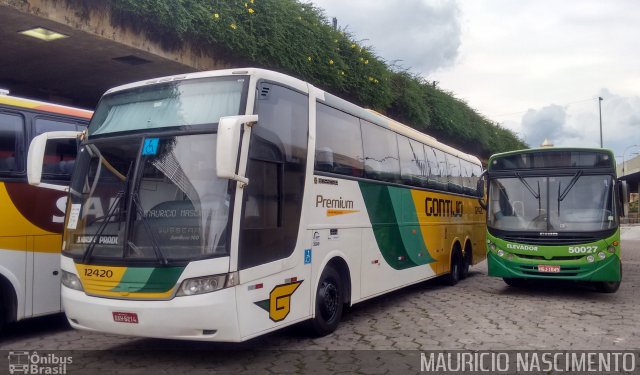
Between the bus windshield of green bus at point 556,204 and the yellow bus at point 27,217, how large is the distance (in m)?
8.03

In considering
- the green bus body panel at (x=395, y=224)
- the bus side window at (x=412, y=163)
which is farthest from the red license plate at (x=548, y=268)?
the bus side window at (x=412, y=163)

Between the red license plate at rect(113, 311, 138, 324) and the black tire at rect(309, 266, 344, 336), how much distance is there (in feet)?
7.59

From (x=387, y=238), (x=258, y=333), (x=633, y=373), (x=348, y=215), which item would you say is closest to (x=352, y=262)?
(x=348, y=215)

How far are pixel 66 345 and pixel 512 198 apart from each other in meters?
8.41

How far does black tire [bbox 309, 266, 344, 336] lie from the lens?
7.35 metres

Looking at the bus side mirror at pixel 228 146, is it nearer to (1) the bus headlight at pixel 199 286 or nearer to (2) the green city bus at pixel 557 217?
(1) the bus headlight at pixel 199 286

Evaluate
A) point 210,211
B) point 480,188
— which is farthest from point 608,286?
point 210,211

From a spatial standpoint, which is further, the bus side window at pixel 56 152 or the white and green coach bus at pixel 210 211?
the bus side window at pixel 56 152

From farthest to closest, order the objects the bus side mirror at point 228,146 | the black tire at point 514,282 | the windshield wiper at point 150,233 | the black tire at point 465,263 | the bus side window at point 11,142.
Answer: the black tire at point 465,263, the black tire at point 514,282, the bus side window at point 11,142, the windshield wiper at point 150,233, the bus side mirror at point 228,146

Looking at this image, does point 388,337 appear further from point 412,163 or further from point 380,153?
point 412,163

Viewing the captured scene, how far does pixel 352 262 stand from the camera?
8.23 m

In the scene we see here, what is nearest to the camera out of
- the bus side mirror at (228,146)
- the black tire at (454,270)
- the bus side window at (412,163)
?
the bus side mirror at (228,146)

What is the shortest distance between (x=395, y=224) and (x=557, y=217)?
11.3ft

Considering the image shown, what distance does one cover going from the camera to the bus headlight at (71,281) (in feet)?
20.3
